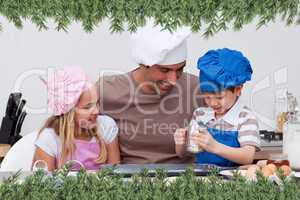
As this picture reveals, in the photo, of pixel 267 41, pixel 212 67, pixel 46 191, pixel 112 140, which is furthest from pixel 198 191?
pixel 267 41

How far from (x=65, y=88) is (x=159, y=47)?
0.34 m

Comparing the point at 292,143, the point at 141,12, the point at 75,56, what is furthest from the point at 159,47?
the point at 75,56

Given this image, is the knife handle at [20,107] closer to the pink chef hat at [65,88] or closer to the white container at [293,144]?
the pink chef hat at [65,88]

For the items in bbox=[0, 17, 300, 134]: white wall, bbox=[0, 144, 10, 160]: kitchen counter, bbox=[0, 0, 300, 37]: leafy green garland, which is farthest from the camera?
bbox=[0, 17, 300, 134]: white wall

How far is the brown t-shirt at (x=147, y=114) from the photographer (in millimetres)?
1702

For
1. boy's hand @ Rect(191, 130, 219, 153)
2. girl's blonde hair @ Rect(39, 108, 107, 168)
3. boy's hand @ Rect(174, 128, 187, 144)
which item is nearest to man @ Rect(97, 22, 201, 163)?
girl's blonde hair @ Rect(39, 108, 107, 168)

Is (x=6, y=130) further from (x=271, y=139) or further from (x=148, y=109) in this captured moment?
(x=271, y=139)

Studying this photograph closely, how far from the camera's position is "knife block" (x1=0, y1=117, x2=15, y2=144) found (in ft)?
8.45

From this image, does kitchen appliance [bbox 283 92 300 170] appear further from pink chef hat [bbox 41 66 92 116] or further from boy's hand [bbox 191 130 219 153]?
pink chef hat [bbox 41 66 92 116]

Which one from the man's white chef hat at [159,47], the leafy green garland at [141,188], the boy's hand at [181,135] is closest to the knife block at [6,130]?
the man's white chef hat at [159,47]

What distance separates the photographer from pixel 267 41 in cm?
325

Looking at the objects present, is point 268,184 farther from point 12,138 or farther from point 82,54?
point 82,54

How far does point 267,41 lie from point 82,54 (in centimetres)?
125

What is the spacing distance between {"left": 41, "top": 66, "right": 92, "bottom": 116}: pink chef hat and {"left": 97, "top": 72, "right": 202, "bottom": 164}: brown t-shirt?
Answer: 20 centimetres
